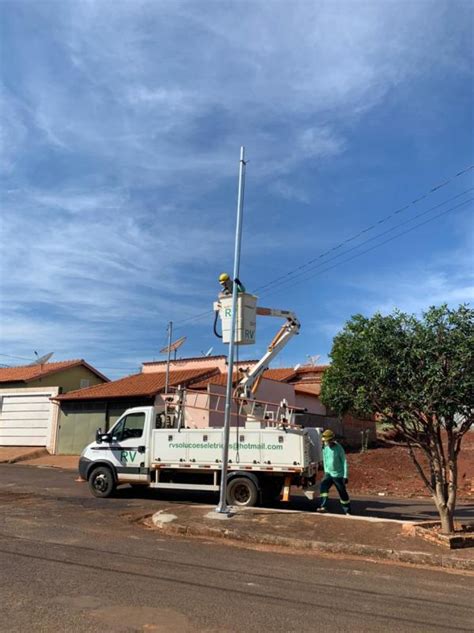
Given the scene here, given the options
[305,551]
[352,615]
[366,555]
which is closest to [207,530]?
[305,551]

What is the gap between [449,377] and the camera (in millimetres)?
7988

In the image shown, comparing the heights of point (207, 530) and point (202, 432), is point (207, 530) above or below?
below

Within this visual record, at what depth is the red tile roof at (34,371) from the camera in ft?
120

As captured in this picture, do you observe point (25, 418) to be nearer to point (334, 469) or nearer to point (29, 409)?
point (29, 409)

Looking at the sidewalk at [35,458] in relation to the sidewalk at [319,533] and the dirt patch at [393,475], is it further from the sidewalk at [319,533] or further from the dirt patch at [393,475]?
the sidewalk at [319,533]

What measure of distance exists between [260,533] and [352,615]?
378 centimetres

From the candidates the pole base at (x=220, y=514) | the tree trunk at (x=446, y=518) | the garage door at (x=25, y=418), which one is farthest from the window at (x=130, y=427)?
the garage door at (x=25, y=418)

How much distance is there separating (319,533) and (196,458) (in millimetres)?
4803

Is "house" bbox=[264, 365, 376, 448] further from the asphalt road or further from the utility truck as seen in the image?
the asphalt road

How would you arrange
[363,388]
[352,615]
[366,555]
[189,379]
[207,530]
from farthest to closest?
[189,379]
[207,530]
[363,388]
[366,555]
[352,615]

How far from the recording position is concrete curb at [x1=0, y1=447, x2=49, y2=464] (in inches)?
1081

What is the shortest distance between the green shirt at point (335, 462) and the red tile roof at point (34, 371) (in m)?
28.7

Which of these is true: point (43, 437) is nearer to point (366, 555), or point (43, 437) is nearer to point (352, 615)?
point (366, 555)

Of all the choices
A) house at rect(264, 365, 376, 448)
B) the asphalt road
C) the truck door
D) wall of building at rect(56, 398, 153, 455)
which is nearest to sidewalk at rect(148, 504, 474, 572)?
the asphalt road
